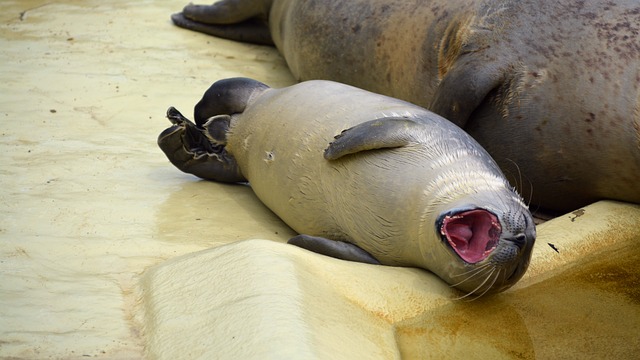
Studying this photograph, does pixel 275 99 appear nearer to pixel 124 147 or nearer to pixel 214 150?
pixel 214 150

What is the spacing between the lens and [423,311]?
3.36 m

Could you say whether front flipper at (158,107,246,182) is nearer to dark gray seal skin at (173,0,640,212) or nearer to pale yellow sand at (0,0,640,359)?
pale yellow sand at (0,0,640,359)

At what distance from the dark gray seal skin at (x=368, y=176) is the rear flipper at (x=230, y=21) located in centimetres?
249

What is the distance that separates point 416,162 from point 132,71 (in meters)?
3.16

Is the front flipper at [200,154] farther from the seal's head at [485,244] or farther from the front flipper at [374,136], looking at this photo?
the seal's head at [485,244]

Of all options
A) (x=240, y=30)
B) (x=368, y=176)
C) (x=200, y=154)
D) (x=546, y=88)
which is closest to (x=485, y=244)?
(x=368, y=176)

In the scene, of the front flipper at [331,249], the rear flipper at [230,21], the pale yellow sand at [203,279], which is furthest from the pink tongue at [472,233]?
the rear flipper at [230,21]

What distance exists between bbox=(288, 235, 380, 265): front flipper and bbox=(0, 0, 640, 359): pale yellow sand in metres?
0.25

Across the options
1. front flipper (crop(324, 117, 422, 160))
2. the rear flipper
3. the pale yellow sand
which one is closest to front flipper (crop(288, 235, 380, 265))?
the pale yellow sand

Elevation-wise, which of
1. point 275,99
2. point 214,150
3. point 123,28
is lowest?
point 123,28

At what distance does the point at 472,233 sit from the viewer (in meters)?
3.51

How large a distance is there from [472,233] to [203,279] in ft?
3.20

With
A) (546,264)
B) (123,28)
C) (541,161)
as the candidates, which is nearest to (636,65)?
(541,161)

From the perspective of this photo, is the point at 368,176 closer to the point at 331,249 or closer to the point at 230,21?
the point at 331,249
